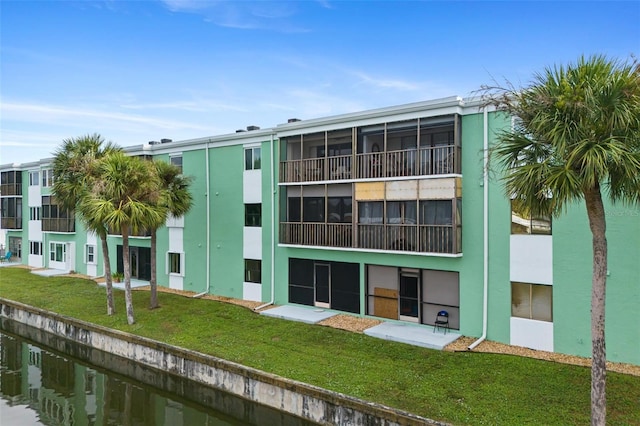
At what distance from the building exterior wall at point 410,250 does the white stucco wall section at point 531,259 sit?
0.11 feet

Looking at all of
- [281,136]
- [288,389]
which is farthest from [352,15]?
[288,389]

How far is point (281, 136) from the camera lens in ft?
70.0

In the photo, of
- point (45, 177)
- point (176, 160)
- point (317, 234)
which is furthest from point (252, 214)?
point (45, 177)

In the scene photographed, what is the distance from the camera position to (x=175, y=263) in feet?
86.4

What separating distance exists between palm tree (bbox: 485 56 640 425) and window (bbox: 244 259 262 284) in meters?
15.3

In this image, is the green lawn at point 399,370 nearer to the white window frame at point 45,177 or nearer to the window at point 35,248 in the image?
the white window frame at point 45,177

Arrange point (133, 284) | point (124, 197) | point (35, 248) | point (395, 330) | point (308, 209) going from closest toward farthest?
point (395, 330) < point (124, 197) < point (308, 209) < point (133, 284) < point (35, 248)

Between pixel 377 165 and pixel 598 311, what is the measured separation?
1047cm

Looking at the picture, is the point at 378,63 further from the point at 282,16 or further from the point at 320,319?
the point at 320,319

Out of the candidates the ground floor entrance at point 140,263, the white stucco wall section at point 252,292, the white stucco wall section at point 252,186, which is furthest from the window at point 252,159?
the ground floor entrance at point 140,263

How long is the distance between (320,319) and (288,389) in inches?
253

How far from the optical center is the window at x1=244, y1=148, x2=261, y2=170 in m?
22.8

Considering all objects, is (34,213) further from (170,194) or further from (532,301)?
(532,301)

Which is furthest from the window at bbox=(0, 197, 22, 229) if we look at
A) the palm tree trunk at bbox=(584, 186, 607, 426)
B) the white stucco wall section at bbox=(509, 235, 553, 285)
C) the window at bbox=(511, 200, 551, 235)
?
the palm tree trunk at bbox=(584, 186, 607, 426)
